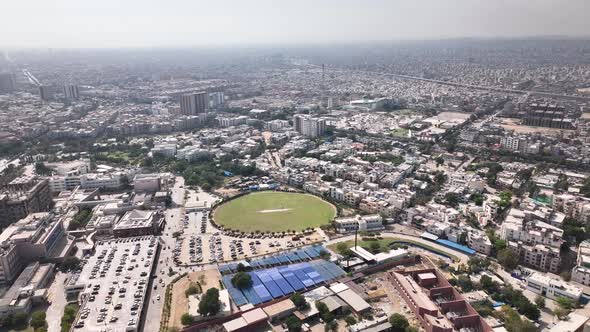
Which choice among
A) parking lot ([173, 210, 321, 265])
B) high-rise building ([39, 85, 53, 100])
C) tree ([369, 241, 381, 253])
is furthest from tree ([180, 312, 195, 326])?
high-rise building ([39, 85, 53, 100])

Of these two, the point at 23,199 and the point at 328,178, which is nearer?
the point at 23,199

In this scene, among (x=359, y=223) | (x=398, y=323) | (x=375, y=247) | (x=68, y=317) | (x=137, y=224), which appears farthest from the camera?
(x=359, y=223)

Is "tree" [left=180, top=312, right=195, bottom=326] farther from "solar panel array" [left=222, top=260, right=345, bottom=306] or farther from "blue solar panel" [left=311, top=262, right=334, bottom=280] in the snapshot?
"blue solar panel" [left=311, top=262, right=334, bottom=280]

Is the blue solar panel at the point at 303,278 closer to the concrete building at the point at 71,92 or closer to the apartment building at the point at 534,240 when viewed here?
the apartment building at the point at 534,240

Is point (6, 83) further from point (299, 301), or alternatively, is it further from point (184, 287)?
point (299, 301)

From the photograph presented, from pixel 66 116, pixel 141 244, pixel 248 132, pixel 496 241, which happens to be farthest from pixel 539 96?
pixel 66 116

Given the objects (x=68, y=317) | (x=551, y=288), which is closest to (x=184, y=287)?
(x=68, y=317)

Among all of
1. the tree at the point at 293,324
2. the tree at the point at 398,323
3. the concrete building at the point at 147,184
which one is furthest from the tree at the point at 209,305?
the concrete building at the point at 147,184
